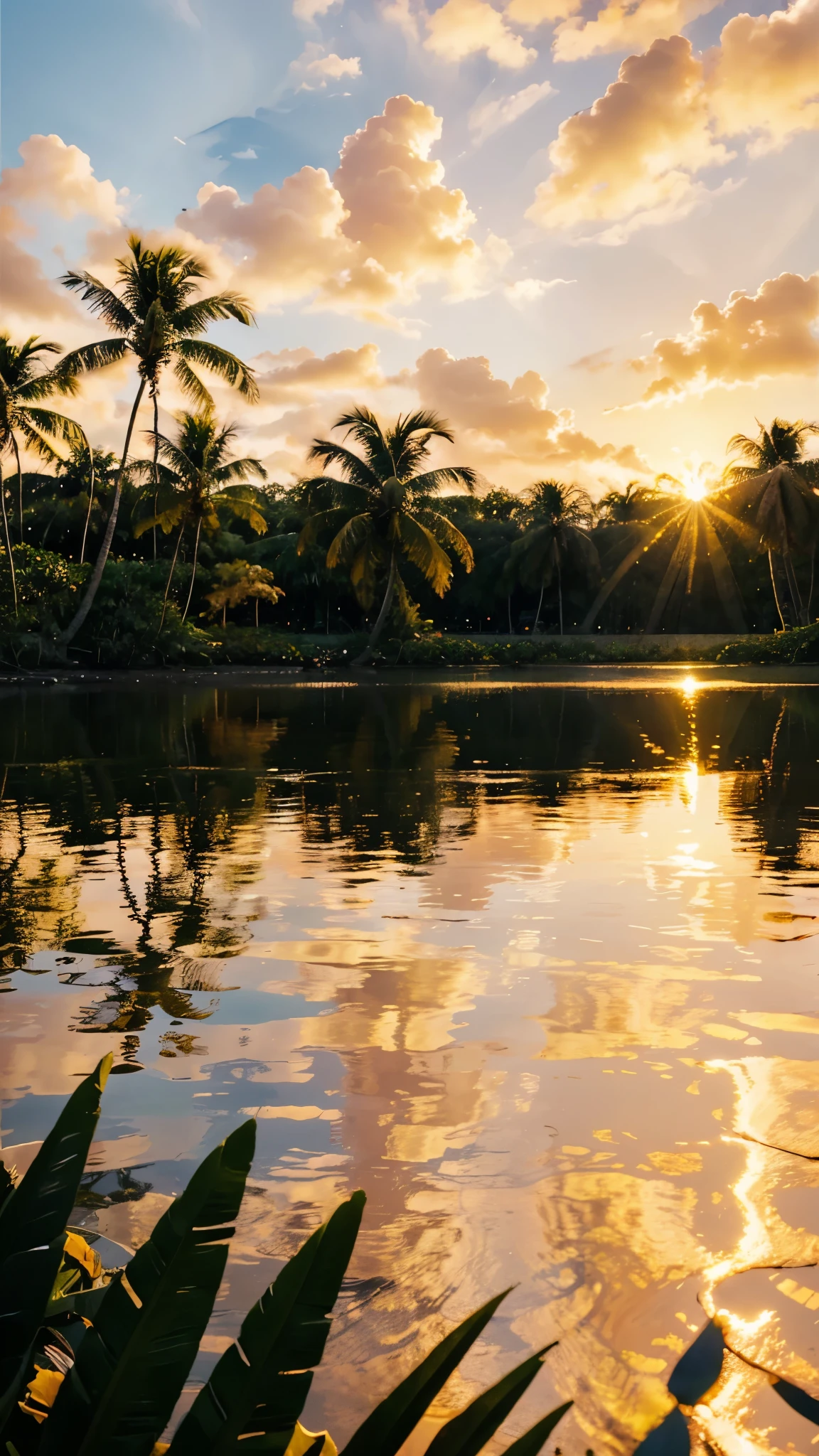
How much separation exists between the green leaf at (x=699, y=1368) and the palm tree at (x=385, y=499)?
30368mm

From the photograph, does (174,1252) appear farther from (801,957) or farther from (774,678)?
(774,678)

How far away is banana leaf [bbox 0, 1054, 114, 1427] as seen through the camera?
0.88 m

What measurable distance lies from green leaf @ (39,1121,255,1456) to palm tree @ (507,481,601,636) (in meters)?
50.0

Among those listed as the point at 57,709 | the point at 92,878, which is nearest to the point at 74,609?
the point at 57,709

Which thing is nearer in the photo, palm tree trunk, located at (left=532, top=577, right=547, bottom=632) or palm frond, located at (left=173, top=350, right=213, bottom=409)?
palm frond, located at (left=173, top=350, right=213, bottom=409)

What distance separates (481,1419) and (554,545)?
5048cm

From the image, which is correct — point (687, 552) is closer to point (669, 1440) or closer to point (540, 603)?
point (540, 603)

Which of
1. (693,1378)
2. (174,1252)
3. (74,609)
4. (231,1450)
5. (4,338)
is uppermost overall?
(4,338)

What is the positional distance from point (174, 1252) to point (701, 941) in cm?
404

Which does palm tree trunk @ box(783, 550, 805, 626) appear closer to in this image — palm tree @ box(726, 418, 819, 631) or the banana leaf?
palm tree @ box(726, 418, 819, 631)

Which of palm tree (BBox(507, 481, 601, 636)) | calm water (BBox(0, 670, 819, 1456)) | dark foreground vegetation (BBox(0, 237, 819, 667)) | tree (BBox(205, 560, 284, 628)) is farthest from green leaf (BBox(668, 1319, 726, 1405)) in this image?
palm tree (BBox(507, 481, 601, 636))

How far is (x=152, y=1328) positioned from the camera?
2.77 ft

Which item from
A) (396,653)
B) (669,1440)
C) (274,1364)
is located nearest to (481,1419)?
(274,1364)

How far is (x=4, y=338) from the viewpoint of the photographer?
26984 mm
